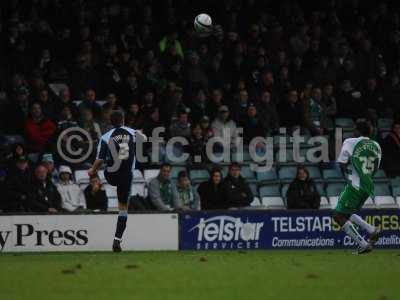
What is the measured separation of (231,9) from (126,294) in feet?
51.1

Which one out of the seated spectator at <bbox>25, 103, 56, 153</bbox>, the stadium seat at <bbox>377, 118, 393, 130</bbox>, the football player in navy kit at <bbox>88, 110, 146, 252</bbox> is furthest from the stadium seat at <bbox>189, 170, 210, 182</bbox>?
the football player in navy kit at <bbox>88, 110, 146, 252</bbox>

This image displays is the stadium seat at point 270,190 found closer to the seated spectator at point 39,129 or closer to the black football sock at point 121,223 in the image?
the seated spectator at point 39,129

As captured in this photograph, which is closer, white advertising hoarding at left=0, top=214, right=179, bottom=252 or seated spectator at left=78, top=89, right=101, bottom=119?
white advertising hoarding at left=0, top=214, right=179, bottom=252

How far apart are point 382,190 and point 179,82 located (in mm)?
5048

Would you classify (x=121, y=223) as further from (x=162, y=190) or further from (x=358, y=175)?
(x=358, y=175)

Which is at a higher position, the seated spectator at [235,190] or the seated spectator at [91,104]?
the seated spectator at [91,104]

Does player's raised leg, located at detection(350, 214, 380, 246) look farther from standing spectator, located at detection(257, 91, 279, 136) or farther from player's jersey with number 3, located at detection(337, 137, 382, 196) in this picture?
standing spectator, located at detection(257, 91, 279, 136)

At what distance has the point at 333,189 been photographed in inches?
834

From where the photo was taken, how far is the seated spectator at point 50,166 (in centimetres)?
1853

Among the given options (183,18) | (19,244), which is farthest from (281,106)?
(19,244)

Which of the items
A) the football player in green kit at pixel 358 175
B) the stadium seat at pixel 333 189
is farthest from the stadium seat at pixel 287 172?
the football player in green kit at pixel 358 175

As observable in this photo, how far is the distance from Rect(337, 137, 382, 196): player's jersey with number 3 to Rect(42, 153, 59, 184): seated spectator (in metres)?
6.07

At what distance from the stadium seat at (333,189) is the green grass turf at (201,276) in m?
5.66

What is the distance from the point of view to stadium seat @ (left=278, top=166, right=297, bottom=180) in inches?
834
